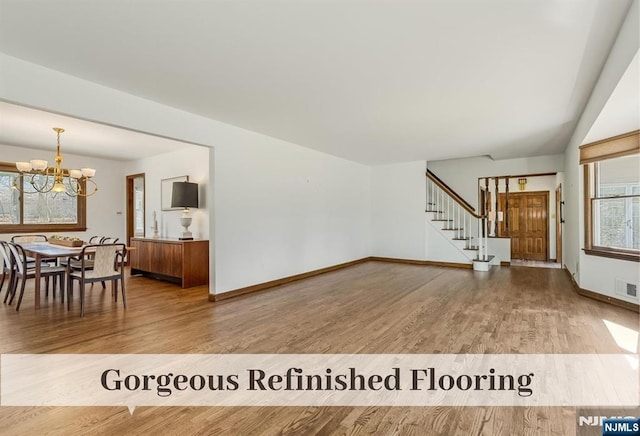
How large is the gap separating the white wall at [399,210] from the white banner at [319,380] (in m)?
5.26

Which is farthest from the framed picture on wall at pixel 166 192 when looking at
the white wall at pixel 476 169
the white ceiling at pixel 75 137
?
the white wall at pixel 476 169

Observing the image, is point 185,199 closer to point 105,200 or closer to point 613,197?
point 105,200

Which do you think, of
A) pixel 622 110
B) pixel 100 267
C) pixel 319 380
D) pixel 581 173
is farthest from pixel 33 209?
pixel 581 173

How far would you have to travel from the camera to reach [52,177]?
697 centimetres

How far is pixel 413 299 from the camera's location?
4449mm

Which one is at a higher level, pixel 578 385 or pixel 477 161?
pixel 477 161

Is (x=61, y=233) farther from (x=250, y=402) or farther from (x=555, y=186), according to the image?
(x=555, y=186)

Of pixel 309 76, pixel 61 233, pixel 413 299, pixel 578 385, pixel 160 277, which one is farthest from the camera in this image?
pixel 61 233

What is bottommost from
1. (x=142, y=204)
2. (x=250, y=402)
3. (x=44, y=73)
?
(x=250, y=402)

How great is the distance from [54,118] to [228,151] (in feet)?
8.03

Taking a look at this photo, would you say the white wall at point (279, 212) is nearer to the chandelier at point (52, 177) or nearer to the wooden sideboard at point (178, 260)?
the wooden sideboard at point (178, 260)

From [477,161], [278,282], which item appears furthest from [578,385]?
[477,161]

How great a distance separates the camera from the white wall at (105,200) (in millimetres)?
A: 7336

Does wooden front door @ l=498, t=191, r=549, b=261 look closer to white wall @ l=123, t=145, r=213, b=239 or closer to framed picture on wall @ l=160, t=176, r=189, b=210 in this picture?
white wall @ l=123, t=145, r=213, b=239
